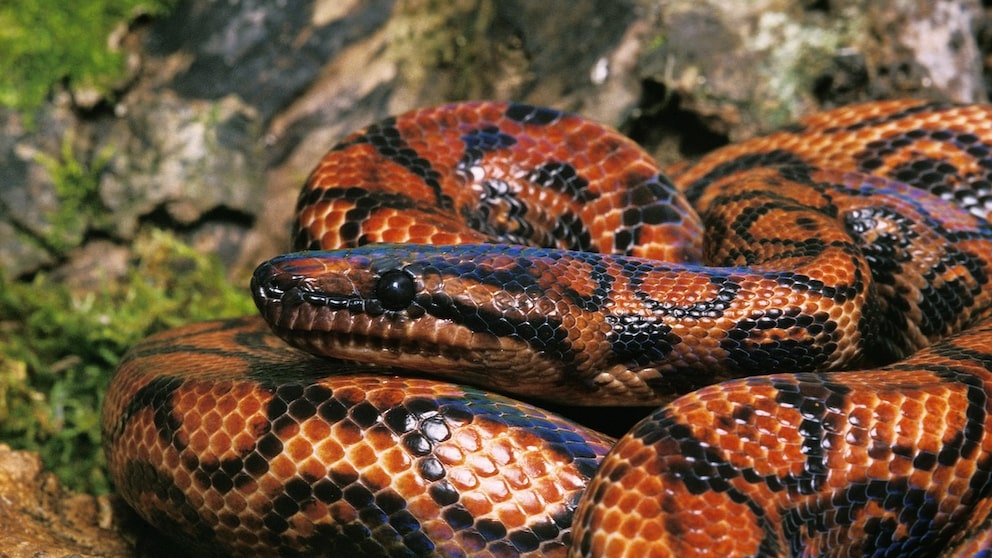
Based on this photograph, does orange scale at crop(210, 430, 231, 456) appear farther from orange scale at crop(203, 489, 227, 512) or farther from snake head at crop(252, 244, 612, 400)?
snake head at crop(252, 244, 612, 400)

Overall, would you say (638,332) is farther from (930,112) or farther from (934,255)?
(930,112)

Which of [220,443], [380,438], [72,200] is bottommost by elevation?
[220,443]

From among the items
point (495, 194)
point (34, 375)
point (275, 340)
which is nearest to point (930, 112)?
point (495, 194)

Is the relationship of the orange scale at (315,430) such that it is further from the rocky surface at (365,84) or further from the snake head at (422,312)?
the rocky surface at (365,84)

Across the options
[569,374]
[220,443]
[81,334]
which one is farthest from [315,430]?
[81,334]

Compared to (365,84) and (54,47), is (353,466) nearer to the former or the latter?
(365,84)

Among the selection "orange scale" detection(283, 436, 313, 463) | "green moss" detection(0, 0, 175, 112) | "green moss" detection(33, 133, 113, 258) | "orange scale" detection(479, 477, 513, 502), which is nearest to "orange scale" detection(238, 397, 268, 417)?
"orange scale" detection(283, 436, 313, 463)
